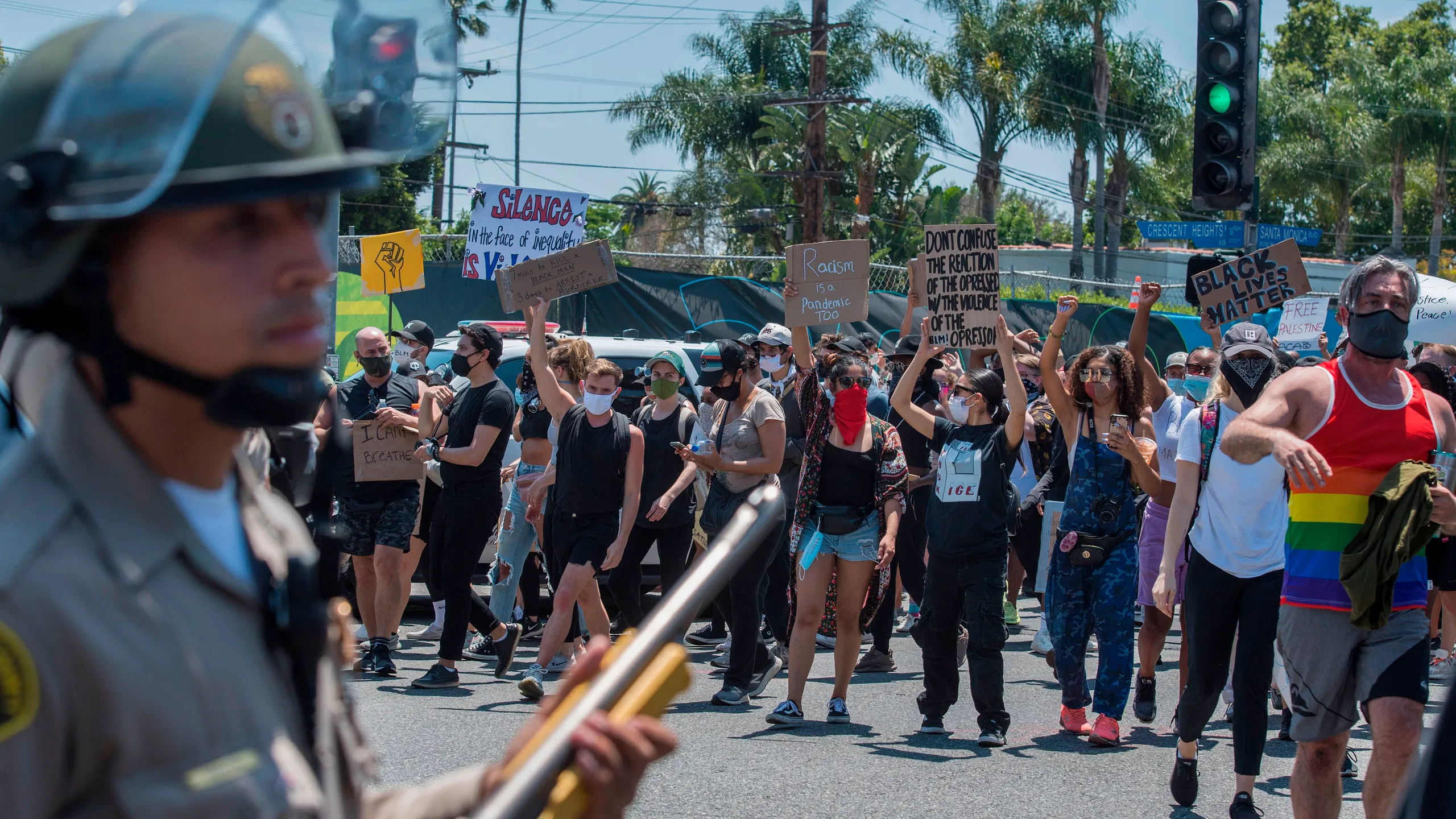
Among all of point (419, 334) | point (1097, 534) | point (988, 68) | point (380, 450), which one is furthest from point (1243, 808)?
point (988, 68)

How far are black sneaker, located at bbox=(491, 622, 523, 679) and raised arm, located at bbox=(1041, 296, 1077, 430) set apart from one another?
3542 mm

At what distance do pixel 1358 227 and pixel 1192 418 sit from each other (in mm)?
61052

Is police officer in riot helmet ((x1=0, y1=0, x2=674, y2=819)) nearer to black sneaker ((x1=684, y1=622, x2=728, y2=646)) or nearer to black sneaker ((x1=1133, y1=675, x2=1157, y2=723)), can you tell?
black sneaker ((x1=1133, y1=675, x2=1157, y2=723))

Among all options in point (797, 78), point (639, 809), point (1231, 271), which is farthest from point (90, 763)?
point (797, 78)

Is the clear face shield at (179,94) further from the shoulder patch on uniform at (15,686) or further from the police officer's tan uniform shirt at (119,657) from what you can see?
the shoulder patch on uniform at (15,686)

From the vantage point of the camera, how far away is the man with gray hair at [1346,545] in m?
4.59

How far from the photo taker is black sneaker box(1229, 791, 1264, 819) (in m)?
5.68

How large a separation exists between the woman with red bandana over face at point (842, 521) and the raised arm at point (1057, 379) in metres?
0.87

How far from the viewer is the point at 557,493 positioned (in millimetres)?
8305

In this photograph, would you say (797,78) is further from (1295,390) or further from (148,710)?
(148,710)

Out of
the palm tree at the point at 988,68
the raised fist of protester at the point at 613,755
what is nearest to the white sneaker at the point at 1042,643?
the raised fist of protester at the point at 613,755

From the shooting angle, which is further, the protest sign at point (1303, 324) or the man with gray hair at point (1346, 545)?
the protest sign at point (1303, 324)

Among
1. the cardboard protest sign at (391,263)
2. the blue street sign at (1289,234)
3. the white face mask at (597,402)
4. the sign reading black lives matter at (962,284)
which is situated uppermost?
the blue street sign at (1289,234)

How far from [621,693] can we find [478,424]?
22.9ft
